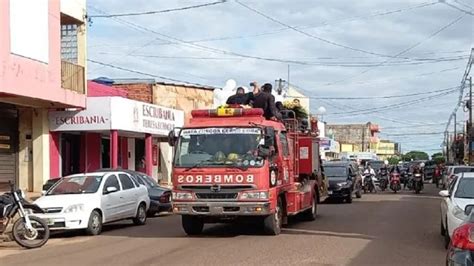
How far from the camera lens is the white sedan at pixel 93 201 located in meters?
16.6

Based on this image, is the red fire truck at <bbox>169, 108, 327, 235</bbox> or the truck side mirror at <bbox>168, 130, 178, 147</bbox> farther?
the truck side mirror at <bbox>168, 130, 178, 147</bbox>

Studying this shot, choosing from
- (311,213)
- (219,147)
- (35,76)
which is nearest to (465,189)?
(219,147)

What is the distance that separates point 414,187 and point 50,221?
2753cm

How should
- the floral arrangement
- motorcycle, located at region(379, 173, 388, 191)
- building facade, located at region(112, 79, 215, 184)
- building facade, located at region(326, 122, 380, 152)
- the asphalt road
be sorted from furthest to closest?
building facade, located at region(326, 122, 380, 152), motorcycle, located at region(379, 173, 388, 191), building facade, located at region(112, 79, 215, 184), the floral arrangement, the asphalt road

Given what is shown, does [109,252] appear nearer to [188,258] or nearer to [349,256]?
[188,258]

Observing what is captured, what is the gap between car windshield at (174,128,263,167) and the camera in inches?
606

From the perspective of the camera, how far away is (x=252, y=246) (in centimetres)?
1399

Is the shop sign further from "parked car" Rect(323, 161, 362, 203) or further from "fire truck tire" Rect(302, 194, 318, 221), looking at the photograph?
"fire truck tire" Rect(302, 194, 318, 221)

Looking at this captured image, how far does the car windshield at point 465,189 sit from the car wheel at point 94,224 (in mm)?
8136

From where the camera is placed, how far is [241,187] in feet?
49.9

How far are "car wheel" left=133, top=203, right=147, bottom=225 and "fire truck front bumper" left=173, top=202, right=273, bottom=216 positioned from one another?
468 cm

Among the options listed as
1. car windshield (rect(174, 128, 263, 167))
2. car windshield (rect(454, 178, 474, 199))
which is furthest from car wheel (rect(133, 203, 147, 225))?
car windshield (rect(454, 178, 474, 199))

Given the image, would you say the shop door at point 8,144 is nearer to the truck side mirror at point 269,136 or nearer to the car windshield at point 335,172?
the car windshield at point 335,172

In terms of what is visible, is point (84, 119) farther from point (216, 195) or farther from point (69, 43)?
point (216, 195)
